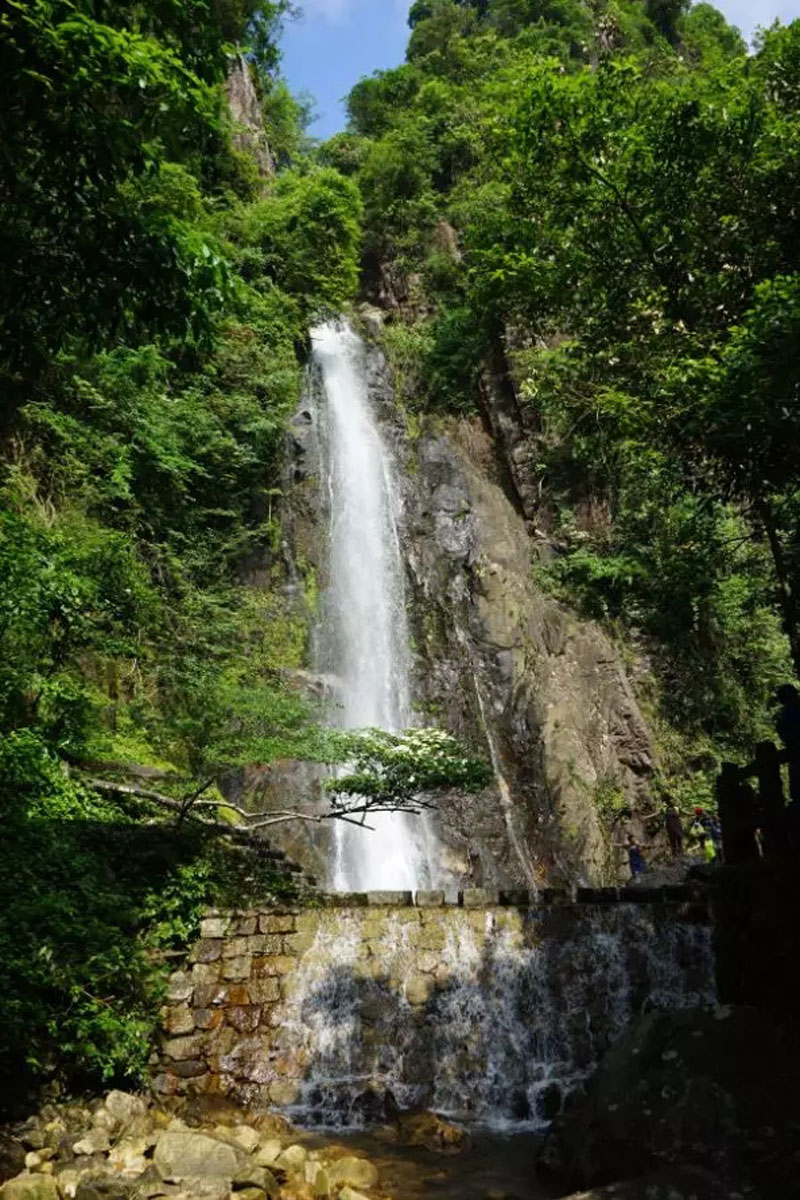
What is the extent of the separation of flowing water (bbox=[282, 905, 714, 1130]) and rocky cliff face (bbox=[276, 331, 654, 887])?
174 inches

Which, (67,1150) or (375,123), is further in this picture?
(375,123)

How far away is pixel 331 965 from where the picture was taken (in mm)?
8734

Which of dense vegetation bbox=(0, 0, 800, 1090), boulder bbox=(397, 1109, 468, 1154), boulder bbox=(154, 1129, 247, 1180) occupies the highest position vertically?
dense vegetation bbox=(0, 0, 800, 1090)

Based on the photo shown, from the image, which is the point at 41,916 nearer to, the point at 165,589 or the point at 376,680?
the point at 165,589

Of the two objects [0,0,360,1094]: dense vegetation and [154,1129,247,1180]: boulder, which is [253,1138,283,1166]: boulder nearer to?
[154,1129,247,1180]: boulder

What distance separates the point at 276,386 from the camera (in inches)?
771

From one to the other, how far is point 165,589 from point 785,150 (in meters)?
11.5

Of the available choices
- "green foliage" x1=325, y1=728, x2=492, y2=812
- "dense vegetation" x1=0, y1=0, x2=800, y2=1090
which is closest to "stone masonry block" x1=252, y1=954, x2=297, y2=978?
"dense vegetation" x1=0, y1=0, x2=800, y2=1090

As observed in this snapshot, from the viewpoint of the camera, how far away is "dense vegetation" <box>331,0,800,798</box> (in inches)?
283

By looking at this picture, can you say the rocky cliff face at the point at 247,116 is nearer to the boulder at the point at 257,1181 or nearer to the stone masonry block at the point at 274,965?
the stone masonry block at the point at 274,965

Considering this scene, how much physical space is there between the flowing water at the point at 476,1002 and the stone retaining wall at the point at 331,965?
0.06 feet

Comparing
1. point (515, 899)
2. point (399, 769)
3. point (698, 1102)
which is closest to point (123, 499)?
point (399, 769)

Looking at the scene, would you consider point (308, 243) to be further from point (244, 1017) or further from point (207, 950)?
point (244, 1017)

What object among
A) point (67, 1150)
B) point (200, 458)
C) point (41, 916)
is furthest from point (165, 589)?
point (67, 1150)
